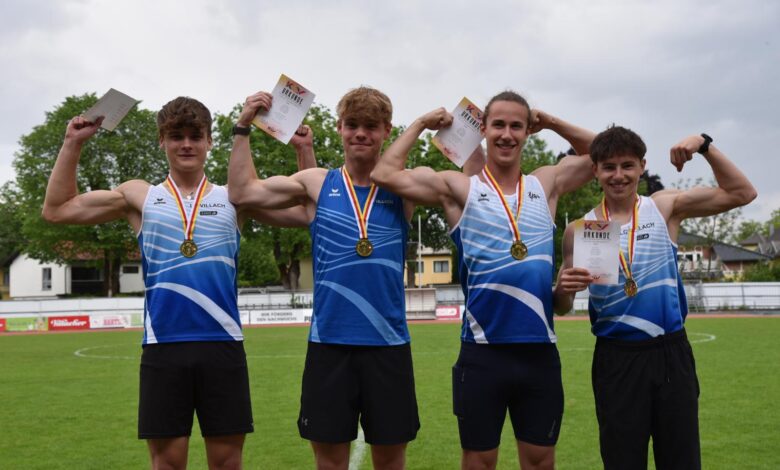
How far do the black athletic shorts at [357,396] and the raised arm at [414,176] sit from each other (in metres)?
0.98

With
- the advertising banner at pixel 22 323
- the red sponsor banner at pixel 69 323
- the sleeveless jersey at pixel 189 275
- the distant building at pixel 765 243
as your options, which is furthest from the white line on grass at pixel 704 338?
the distant building at pixel 765 243

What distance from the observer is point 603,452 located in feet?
14.4

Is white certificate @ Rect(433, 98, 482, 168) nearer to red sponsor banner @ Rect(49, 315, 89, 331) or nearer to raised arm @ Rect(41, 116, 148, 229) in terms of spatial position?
raised arm @ Rect(41, 116, 148, 229)

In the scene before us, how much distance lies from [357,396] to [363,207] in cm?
118

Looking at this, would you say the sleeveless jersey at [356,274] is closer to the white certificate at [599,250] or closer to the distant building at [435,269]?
the white certificate at [599,250]

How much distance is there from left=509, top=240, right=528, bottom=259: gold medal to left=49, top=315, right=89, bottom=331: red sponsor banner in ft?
106

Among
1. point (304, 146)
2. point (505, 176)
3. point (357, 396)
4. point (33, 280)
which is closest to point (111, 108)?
point (304, 146)

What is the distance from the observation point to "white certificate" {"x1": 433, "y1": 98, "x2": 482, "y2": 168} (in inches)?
186

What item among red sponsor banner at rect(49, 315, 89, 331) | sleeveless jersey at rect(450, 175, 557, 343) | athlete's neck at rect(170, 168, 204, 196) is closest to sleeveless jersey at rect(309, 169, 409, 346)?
sleeveless jersey at rect(450, 175, 557, 343)

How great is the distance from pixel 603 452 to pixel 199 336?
2609mm

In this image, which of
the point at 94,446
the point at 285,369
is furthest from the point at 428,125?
the point at 285,369

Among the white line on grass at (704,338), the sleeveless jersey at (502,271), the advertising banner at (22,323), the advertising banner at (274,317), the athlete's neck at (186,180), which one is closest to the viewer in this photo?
the sleeveless jersey at (502,271)

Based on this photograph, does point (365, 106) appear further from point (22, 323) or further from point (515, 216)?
point (22, 323)

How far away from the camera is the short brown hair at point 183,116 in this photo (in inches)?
186
